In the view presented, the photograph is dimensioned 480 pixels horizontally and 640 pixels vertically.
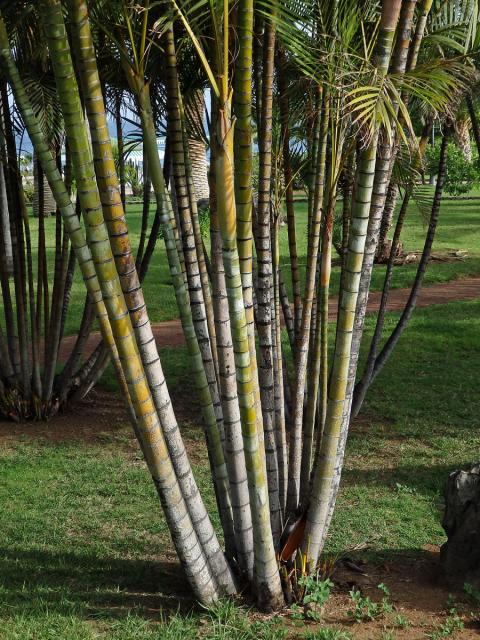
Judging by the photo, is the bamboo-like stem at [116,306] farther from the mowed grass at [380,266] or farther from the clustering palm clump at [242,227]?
the mowed grass at [380,266]

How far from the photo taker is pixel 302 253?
56.7ft

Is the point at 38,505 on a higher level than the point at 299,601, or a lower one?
lower

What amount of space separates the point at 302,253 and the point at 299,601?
45.7ft

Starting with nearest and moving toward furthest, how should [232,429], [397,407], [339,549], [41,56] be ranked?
[232,429], [339,549], [41,56], [397,407]

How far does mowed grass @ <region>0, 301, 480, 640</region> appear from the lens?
3.56 meters

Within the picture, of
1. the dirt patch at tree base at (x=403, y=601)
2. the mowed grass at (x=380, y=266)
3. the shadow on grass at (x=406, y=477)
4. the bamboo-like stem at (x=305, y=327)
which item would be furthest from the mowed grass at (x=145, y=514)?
the mowed grass at (x=380, y=266)

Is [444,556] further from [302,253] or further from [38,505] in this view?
[302,253]

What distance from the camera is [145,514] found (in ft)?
16.7

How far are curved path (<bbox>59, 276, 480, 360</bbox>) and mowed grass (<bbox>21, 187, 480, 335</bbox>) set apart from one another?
0.35 meters

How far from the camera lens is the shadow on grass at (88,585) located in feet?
12.0

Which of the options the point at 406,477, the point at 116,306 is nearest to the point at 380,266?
the point at 406,477

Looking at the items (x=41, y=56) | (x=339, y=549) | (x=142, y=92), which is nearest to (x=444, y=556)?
(x=339, y=549)

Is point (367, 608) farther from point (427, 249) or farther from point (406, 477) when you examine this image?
point (427, 249)

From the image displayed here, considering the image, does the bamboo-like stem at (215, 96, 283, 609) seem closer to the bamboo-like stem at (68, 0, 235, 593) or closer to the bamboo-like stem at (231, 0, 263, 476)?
the bamboo-like stem at (231, 0, 263, 476)
